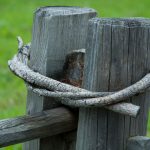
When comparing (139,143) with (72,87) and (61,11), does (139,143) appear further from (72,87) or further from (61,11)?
(61,11)

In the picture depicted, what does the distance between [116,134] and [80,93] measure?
25 centimetres

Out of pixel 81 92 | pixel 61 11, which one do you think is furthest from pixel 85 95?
pixel 61 11

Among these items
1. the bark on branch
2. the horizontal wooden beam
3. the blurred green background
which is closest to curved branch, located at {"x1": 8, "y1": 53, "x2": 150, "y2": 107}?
the bark on branch

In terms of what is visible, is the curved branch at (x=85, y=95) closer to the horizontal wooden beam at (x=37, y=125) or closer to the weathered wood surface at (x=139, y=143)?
the horizontal wooden beam at (x=37, y=125)

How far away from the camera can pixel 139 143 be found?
99.4 inches

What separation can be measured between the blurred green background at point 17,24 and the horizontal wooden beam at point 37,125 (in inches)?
68.0

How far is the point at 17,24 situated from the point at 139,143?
585 cm

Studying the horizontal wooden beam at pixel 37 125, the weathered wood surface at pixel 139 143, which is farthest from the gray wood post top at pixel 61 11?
the weathered wood surface at pixel 139 143

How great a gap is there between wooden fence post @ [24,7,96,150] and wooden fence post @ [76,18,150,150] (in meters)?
0.19

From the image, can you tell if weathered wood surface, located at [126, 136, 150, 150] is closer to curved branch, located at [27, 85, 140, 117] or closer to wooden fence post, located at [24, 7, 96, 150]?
curved branch, located at [27, 85, 140, 117]

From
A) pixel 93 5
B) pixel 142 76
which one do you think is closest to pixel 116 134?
pixel 142 76

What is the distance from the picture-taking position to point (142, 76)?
254 centimetres

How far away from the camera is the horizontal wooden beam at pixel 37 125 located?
2465 millimetres

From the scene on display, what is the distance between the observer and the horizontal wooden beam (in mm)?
2465
